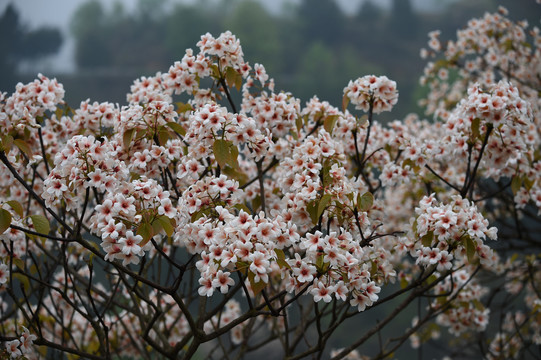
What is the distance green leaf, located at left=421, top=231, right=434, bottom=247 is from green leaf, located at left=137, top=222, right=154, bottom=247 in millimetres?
1134

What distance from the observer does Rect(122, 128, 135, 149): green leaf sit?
235 cm

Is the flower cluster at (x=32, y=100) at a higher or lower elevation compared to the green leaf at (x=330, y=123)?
higher

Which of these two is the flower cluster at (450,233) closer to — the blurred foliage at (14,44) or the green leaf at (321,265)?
the green leaf at (321,265)

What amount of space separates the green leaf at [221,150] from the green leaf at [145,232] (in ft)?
1.49

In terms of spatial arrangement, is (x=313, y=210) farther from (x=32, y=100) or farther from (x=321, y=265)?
(x=32, y=100)

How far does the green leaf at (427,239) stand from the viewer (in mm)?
2207

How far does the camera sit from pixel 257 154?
2.45 m

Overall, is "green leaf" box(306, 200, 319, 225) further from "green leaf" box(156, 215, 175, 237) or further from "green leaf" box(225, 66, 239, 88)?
"green leaf" box(225, 66, 239, 88)

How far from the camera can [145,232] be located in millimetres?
1891

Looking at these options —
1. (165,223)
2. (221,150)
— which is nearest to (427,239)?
(221,150)

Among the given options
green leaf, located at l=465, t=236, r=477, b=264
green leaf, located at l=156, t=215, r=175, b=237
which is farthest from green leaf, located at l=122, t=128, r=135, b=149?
green leaf, located at l=465, t=236, r=477, b=264

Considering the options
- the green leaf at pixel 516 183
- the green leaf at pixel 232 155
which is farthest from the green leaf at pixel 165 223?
the green leaf at pixel 516 183

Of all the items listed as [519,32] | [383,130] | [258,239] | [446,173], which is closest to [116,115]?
[258,239]

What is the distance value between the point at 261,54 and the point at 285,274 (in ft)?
60.2
